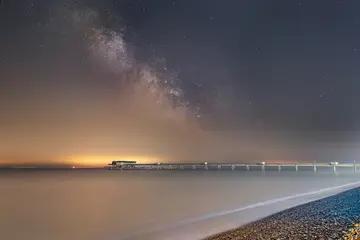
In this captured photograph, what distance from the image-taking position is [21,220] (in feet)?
94.4

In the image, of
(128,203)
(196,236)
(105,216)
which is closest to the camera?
(196,236)

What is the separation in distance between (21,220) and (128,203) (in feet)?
43.1

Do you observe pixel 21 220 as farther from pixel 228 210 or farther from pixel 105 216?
pixel 228 210

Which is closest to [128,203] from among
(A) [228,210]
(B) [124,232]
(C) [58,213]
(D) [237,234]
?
(C) [58,213]

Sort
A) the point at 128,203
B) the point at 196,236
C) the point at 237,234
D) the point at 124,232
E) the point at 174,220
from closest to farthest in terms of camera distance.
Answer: the point at 237,234, the point at 196,236, the point at 124,232, the point at 174,220, the point at 128,203

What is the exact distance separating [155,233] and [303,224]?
851 cm

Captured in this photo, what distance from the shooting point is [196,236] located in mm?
20594

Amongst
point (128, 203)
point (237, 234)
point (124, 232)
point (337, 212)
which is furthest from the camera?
point (128, 203)

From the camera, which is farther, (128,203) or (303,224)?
(128,203)

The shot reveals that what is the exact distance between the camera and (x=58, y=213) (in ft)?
109

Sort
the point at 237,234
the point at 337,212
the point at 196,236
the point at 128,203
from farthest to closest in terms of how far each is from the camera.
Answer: the point at 128,203 < the point at 337,212 < the point at 196,236 < the point at 237,234

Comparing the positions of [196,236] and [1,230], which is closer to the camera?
[196,236]

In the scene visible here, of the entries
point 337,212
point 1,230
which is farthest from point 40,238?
point 337,212

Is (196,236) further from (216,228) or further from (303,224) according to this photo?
(303,224)
